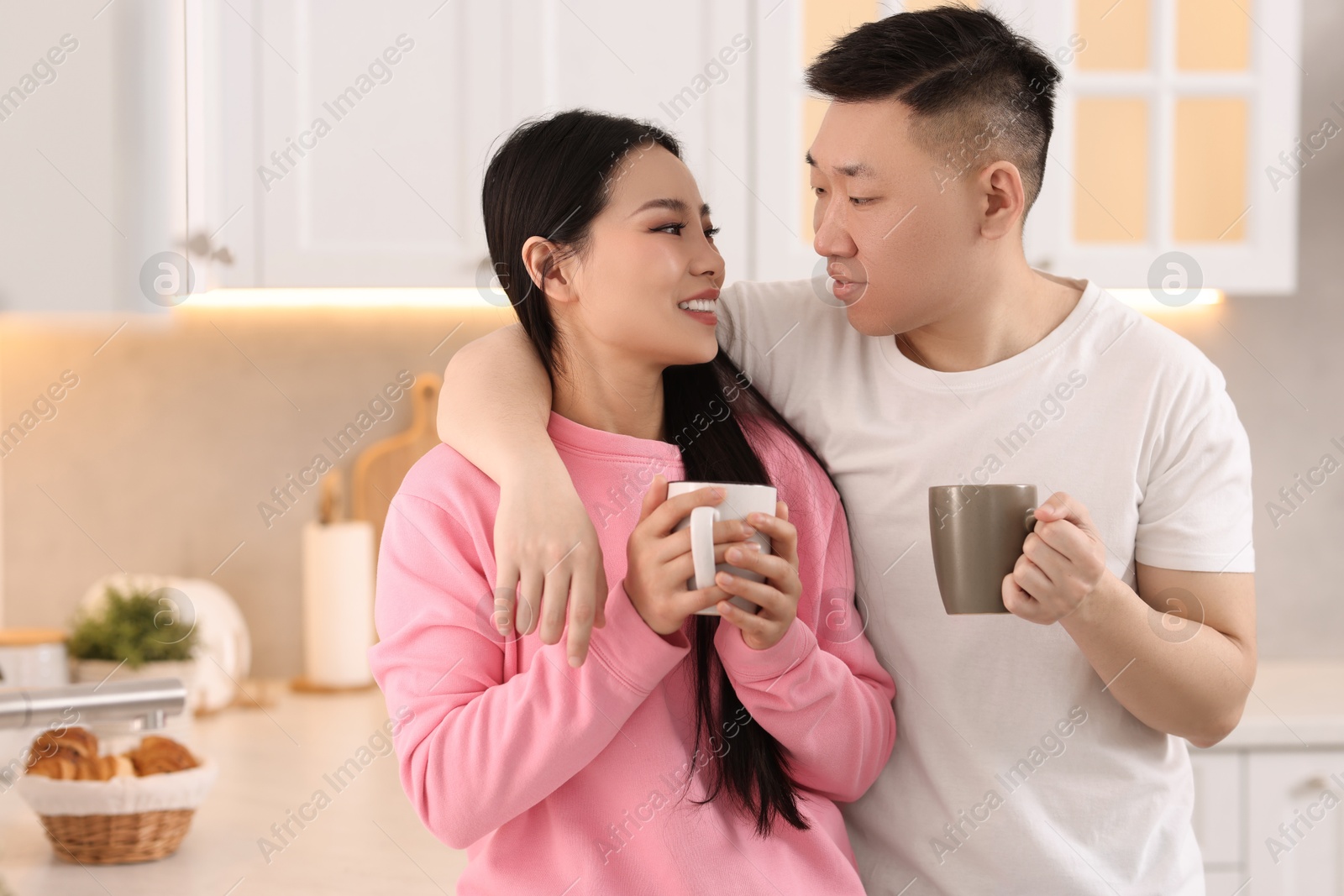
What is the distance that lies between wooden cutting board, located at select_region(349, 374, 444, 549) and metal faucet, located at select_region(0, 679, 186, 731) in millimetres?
1302

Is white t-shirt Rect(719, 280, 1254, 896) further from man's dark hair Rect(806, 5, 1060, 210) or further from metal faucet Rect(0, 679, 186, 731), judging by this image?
metal faucet Rect(0, 679, 186, 731)

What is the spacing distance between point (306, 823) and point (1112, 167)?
158cm

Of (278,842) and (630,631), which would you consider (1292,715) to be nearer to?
(630,631)

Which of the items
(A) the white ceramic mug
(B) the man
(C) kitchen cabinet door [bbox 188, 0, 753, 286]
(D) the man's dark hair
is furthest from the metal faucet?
(C) kitchen cabinet door [bbox 188, 0, 753, 286]

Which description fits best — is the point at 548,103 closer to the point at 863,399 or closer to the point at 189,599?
Answer: the point at 863,399

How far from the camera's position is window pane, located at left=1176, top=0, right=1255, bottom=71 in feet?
6.14

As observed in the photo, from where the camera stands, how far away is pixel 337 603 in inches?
83.7

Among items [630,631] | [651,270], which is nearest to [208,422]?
[651,270]

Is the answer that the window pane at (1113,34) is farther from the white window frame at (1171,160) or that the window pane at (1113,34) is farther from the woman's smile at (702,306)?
the woman's smile at (702,306)

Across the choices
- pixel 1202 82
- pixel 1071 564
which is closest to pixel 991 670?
pixel 1071 564

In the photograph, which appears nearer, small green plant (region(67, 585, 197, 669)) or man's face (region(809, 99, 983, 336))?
man's face (region(809, 99, 983, 336))

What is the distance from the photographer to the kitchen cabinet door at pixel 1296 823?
1.74 meters

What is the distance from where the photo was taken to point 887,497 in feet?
3.61

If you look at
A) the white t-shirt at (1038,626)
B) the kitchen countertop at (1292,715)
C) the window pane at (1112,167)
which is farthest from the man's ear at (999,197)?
the kitchen countertop at (1292,715)
